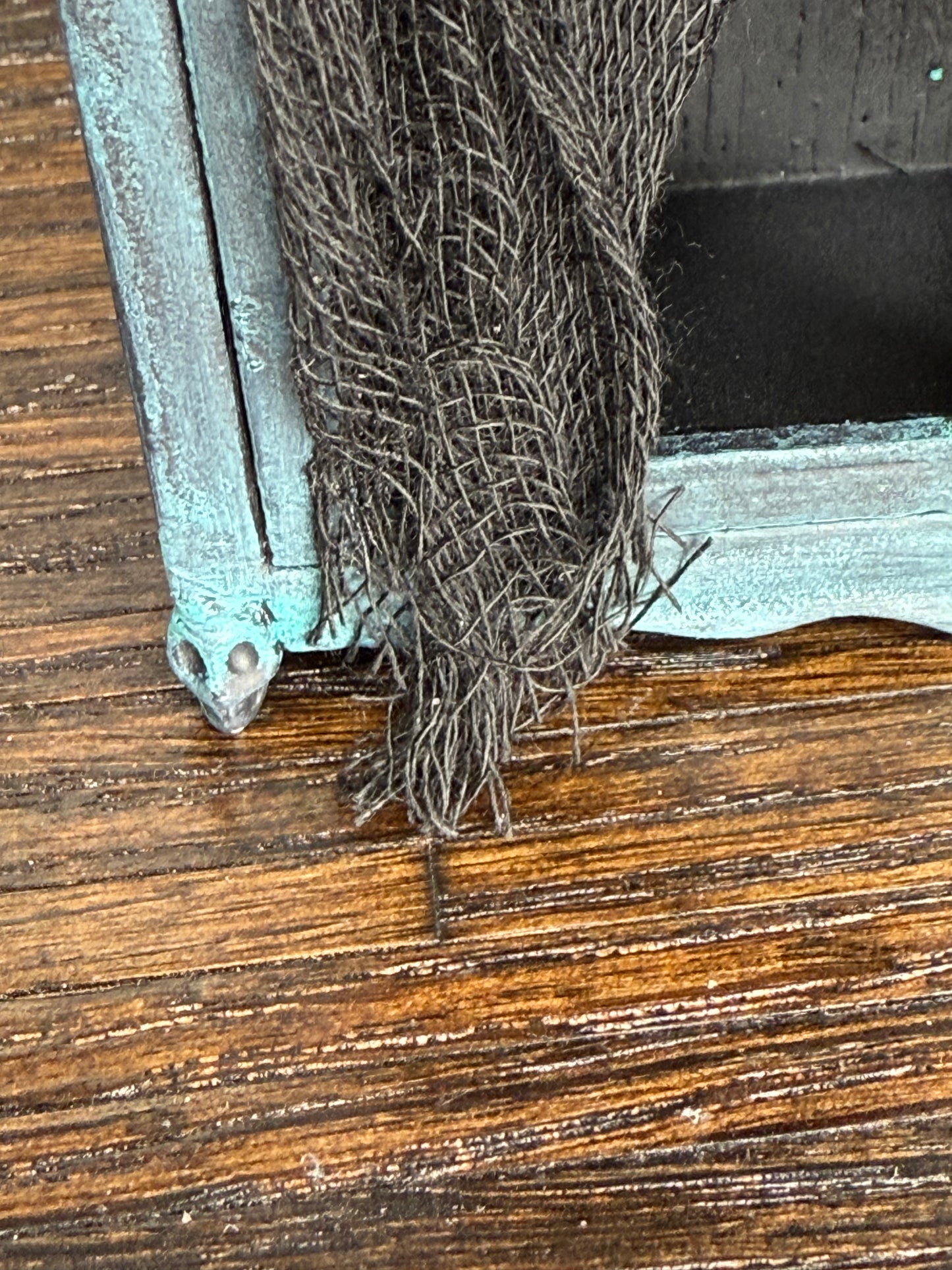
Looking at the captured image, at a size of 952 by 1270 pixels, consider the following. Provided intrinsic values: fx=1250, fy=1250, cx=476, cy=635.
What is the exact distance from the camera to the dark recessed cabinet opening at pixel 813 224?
1.00 meters

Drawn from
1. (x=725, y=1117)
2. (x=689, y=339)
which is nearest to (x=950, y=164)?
(x=689, y=339)

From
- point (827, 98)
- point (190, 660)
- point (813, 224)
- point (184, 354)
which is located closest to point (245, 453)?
point (184, 354)

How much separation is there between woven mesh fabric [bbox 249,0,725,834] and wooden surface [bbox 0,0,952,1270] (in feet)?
0.31

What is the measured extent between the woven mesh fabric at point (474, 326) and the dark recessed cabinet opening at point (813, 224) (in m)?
0.15

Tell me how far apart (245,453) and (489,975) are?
0.41m

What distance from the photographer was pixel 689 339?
1031 mm

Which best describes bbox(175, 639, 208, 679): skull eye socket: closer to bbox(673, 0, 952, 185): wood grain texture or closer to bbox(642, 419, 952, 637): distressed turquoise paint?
bbox(642, 419, 952, 637): distressed turquoise paint

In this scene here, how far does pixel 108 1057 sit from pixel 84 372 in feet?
2.88

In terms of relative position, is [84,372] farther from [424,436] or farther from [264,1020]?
[264,1020]

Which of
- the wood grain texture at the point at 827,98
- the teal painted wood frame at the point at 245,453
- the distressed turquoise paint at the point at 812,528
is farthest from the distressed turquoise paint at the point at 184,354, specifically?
the wood grain texture at the point at 827,98

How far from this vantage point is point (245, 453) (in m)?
0.90

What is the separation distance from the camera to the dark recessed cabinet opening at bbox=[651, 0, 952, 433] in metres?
1.00

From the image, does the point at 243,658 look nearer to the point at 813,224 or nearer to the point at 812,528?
the point at 812,528

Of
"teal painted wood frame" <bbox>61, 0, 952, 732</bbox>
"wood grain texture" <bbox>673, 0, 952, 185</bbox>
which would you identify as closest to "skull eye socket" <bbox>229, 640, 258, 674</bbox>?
"teal painted wood frame" <bbox>61, 0, 952, 732</bbox>
